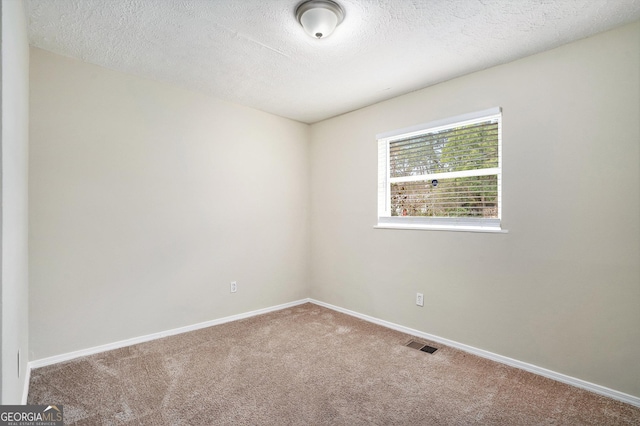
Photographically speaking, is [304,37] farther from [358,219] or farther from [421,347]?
[421,347]

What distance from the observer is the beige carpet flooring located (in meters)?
1.92

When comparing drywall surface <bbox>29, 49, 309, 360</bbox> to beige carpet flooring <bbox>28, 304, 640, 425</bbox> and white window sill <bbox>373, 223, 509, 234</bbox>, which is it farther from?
white window sill <bbox>373, 223, 509, 234</bbox>

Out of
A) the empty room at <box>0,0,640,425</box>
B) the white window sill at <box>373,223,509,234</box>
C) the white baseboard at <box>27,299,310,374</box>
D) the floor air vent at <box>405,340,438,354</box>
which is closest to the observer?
the empty room at <box>0,0,640,425</box>

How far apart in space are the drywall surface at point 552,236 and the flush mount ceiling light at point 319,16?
1.48m

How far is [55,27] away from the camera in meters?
2.21

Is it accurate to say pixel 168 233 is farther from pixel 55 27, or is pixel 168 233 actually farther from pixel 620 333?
pixel 620 333

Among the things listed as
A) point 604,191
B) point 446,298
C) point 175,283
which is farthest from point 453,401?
point 175,283

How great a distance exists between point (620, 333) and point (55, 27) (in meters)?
4.36

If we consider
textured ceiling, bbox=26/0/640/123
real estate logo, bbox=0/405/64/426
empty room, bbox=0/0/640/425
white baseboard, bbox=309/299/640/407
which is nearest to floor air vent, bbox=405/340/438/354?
empty room, bbox=0/0/640/425

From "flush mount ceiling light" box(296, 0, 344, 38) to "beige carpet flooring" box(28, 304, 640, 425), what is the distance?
2405 mm

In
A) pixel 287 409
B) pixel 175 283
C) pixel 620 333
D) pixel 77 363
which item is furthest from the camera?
pixel 175 283

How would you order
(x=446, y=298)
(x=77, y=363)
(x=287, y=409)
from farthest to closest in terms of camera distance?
1. (x=446, y=298)
2. (x=77, y=363)
3. (x=287, y=409)

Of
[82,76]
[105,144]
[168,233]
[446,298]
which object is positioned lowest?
[446,298]

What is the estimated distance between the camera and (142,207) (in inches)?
118
